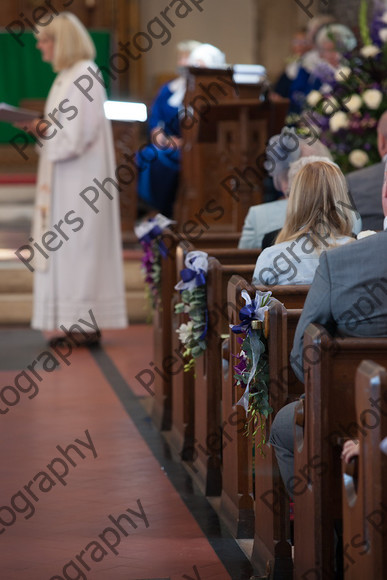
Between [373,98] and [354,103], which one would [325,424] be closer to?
[373,98]

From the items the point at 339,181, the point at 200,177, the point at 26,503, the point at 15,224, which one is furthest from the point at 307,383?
the point at 15,224

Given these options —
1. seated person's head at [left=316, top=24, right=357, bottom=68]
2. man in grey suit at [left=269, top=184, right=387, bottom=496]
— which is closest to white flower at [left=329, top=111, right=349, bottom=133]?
seated person's head at [left=316, top=24, right=357, bottom=68]

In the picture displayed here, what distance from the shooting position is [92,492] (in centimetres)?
496

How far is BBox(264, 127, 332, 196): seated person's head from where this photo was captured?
5570 mm

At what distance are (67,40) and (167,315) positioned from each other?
9.50 ft

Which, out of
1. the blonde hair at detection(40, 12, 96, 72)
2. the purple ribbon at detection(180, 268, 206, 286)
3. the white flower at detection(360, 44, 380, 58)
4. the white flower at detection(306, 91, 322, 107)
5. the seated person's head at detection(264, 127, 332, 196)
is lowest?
the purple ribbon at detection(180, 268, 206, 286)

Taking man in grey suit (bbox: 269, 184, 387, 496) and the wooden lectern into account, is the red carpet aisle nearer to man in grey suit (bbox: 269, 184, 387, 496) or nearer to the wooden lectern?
man in grey suit (bbox: 269, 184, 387, 496)

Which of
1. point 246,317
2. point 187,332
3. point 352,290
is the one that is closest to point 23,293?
point 187,332

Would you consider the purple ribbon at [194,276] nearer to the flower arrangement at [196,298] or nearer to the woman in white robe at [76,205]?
the flower arrangement at [196,298]

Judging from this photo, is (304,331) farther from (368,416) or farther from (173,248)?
(173,248)

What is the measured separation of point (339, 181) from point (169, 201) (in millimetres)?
7195

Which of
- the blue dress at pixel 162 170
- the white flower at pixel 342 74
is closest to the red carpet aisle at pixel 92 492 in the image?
the white flower at pixel 342 74

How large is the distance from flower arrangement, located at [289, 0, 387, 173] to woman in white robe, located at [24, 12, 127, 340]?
166 centimetres

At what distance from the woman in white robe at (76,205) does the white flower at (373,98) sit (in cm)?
191
